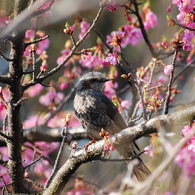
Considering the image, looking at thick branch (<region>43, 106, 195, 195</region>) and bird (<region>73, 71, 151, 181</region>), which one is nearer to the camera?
thick branch (<region>43, 106, 195, 195</region>)

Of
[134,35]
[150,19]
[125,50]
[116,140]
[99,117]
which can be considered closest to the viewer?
[116,140]

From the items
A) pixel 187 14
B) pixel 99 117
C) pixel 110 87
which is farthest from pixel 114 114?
pixel 187 14

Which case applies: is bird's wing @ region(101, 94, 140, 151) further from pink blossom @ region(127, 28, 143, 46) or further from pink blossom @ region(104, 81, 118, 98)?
pink blossom @ region(127, 28, 143, 46)

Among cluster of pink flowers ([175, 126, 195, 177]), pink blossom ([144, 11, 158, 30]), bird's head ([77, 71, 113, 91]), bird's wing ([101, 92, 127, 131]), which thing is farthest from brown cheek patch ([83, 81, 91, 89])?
cluster of pink flowers ([175, 126, 195, 177])

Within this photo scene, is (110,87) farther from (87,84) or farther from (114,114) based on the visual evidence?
(114,114)

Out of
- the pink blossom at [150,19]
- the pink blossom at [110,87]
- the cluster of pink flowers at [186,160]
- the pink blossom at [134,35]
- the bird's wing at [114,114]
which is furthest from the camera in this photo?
the pink blossom at [110,87]

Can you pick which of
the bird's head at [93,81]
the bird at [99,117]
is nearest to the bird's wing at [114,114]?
the bird at [99,117]

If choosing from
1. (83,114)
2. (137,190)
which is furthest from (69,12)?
(83,114)

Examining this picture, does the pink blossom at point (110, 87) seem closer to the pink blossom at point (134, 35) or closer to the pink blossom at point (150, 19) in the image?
the pink blossom at point (134, 35)

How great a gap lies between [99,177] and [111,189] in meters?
0.22

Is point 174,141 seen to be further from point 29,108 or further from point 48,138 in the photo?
point 29,108

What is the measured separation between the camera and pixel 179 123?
275 cm

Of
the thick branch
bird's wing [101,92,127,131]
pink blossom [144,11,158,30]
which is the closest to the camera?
the thick branch

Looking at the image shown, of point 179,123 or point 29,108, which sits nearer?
point 179,123
